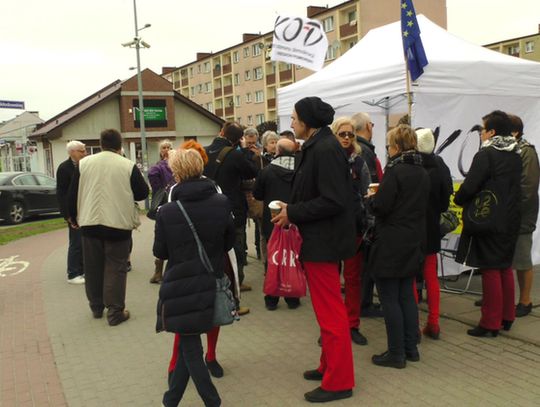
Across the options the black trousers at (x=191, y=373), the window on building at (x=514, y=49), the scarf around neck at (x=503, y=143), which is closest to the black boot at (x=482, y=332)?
the scarf around neck at (x=503, y=143)

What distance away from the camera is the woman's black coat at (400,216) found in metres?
3.79

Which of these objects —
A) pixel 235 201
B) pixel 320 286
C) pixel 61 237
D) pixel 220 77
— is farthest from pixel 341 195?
pixel 220 77

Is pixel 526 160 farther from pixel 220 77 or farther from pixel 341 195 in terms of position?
pixel 220 77

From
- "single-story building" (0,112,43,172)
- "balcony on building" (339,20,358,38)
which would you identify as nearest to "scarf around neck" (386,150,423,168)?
"single-story building" (0,112,43,172)

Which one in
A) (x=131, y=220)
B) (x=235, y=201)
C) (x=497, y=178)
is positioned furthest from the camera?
(x=235, y=201)

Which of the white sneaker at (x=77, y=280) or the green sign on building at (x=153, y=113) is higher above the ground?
the green sign on building at (x=153, y=113)

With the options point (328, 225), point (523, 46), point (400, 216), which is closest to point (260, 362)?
point (328, 225)

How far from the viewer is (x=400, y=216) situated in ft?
12.5

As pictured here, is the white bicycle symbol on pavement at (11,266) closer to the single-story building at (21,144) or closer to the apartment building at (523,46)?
the single-story building at (21,144)

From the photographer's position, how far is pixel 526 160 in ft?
16.5

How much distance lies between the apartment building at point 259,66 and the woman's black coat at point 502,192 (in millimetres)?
36798

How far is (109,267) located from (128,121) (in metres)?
35.6

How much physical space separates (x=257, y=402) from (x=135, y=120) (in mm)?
38212

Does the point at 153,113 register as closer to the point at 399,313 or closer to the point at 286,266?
the point at 286,266
